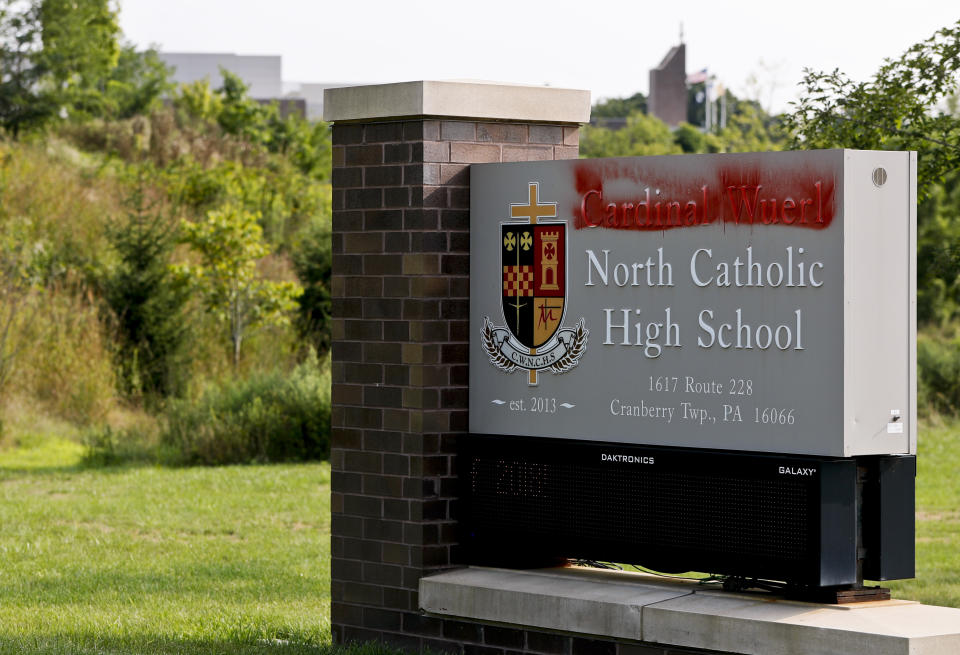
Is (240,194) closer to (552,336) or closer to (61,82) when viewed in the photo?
(61,82)

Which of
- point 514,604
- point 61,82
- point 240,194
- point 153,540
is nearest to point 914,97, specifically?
point 514,604

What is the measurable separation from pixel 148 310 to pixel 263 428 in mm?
4731

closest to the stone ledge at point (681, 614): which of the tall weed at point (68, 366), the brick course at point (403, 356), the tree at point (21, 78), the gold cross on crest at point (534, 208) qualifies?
the brick course at point (403, 356)

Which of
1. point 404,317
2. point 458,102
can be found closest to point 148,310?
point 404,317

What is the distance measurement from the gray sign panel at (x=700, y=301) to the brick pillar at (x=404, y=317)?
0.65 feet

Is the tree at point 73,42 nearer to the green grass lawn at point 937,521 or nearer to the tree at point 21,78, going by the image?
the tree at point 21,78

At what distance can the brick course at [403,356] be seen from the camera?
7.30 m

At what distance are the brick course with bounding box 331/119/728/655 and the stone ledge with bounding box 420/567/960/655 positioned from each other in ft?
0.82

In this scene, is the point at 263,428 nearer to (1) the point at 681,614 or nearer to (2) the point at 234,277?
(2) the point at 234,277

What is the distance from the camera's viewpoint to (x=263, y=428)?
59.1 feet

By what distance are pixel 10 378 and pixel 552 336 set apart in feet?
50.4

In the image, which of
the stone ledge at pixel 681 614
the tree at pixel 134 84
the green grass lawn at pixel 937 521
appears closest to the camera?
the stone ledge at pixel 681 614

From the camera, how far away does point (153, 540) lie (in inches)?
485

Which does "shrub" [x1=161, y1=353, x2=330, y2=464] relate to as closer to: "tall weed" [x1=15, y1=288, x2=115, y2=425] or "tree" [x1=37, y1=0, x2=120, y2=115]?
"tall weed" [x1=15, y1=288, x2=115, y2=425]
